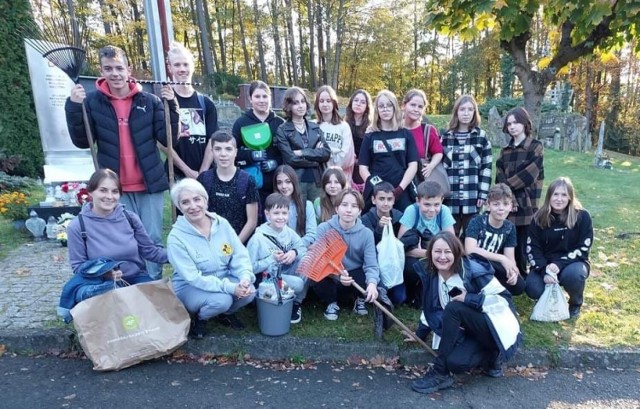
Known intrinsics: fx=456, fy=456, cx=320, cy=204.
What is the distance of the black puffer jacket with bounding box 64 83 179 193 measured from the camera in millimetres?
3762

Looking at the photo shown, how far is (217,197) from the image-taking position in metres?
3.95

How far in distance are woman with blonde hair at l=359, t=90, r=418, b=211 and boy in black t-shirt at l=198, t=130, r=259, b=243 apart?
1.18 metres

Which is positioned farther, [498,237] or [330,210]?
[330,210]

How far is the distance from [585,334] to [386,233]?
68.9 inches

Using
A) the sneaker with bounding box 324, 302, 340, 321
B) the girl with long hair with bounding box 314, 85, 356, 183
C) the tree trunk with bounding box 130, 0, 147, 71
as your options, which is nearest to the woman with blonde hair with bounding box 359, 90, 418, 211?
the girl with long hair with bounding box 314, 85, 356, 183

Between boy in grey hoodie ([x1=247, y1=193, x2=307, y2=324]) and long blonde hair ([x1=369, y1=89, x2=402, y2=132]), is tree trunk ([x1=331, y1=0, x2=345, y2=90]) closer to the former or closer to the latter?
long blonde hair ([x1=369, y1=89, x2=402, y2=132])

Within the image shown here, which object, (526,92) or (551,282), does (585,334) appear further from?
(526,92)

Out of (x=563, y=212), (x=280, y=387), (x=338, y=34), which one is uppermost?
(x=338, y=34)

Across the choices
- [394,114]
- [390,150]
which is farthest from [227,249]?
[394,114]

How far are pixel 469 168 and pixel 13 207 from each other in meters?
6.70

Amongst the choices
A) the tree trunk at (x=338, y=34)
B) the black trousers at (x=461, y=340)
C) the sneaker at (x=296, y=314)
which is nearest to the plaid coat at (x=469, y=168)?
the black trousers at (x=461, y=340)

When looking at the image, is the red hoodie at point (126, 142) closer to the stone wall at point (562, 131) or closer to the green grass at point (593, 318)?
the green grass at point (593, 318)

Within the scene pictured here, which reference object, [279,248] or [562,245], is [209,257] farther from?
[562,245]

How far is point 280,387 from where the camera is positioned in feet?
10.2
